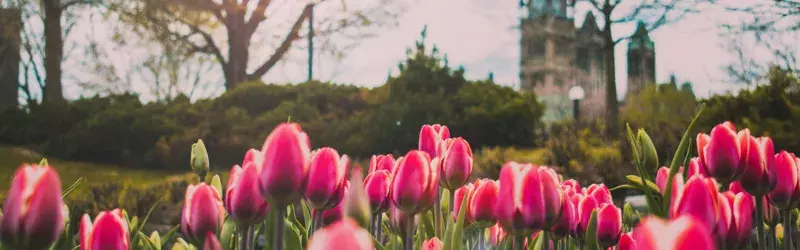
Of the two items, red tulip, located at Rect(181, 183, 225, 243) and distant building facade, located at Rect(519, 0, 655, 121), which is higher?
distant building facade, located at Rect(519, 0, 655, 121)

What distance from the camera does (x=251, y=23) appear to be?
22094 mm

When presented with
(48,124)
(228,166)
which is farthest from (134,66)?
(228,166)

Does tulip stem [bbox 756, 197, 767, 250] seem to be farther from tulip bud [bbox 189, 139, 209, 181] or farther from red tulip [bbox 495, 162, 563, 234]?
tulip bud [bbox 189, 139, 209, 181]

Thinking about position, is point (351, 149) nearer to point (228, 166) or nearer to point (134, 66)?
point (228, 166)

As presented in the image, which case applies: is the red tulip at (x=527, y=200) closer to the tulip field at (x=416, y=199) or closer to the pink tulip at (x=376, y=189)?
the tulip field at (x=416, y=199)

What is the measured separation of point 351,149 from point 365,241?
1193 centimetres

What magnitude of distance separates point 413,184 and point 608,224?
50 centimetres

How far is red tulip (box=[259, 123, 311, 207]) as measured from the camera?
1.09 m

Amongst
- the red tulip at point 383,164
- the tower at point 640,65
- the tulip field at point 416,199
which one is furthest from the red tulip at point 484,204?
the tower at point 640,65

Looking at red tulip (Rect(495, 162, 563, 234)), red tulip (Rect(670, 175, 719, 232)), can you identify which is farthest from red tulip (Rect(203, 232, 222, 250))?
red tulip (Rect(670, 175, 719, 232))

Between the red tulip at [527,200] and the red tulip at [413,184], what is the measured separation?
157 mm

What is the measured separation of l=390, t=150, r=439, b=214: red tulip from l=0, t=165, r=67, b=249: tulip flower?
62 centimetres

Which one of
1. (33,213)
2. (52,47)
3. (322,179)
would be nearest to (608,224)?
(322,179)

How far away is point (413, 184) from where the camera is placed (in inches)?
56.1
